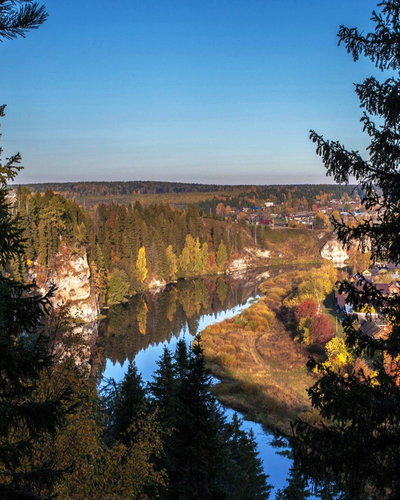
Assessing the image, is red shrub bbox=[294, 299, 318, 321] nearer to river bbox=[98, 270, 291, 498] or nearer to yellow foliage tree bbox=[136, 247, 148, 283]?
river bbox=[98, 270, 291, 498]

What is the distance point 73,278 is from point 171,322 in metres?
10.4

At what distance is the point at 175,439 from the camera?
9.73 meters

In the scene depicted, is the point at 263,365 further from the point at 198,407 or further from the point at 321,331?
the point at 198,407

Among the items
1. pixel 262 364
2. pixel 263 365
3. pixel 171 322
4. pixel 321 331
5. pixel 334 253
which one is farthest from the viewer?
pixel 334 253

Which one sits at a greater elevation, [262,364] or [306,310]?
[306,310]

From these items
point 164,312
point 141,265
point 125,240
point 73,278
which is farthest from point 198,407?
point 125,240

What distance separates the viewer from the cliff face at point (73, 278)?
4512 cm

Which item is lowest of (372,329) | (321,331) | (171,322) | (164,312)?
(171,322)

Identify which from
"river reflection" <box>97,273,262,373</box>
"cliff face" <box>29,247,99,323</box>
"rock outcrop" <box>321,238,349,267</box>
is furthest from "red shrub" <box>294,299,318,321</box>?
"rock outcrop" <box>321,238,349,267</box>

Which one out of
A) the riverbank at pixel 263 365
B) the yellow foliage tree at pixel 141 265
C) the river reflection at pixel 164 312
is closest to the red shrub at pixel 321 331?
the riverbank at pixel 263 365

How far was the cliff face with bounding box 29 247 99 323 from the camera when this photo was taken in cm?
4512

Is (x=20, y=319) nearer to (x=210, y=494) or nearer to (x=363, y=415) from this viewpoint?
(x=363, y=415)

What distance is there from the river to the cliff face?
7.65 feet

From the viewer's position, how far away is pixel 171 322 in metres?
46.7
